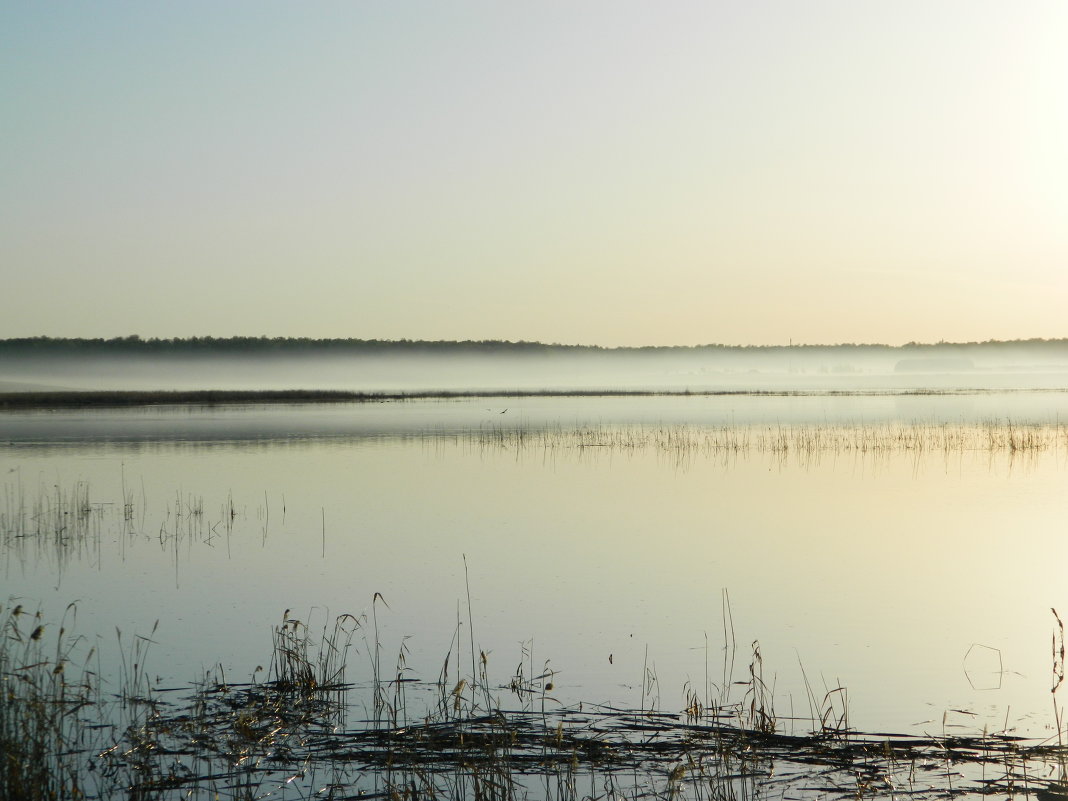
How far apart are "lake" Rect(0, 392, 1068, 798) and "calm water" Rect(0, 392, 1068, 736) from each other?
37 millimetres

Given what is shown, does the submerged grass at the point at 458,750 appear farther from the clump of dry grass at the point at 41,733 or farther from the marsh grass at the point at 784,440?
the marsh grass at the point at 784,440

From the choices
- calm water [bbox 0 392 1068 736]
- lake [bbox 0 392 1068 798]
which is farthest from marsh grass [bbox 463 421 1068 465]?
calm water [bbox 0 392 1068 736]

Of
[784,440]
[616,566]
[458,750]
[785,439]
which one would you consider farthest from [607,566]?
[785,439]

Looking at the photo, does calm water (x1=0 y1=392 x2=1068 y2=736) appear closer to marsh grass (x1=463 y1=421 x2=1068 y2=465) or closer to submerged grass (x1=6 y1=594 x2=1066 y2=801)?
submerged grass (x1=6 y1=594 x2=1066 y2=801)

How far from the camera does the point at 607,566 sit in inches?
404

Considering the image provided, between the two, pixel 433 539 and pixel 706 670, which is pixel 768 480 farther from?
pixel 706 670

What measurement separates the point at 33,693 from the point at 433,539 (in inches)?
272

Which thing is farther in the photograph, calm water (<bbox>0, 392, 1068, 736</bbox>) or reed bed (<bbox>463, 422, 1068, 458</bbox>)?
reed bed (<bbox>463, 422, 1068, 458</bbox>)

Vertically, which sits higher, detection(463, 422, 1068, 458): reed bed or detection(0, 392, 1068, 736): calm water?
detection(463, 422, 1068, 458): reed bed

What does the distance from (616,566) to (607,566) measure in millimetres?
92

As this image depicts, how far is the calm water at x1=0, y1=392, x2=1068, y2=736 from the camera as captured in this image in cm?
676

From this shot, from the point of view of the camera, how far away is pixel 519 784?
4777 mm

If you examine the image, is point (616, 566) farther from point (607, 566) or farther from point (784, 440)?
point (784, 440)

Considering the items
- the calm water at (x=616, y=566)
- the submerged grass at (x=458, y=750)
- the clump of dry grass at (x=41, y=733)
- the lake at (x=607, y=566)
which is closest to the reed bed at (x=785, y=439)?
the lake at (x=607, y=566)
